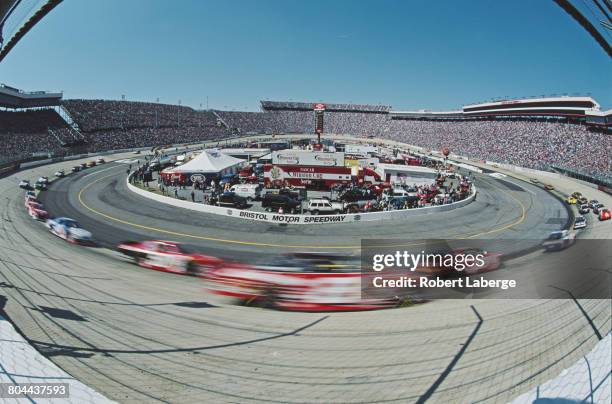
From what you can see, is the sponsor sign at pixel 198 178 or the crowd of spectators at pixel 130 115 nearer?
the sponsor sign at pixel 198 178

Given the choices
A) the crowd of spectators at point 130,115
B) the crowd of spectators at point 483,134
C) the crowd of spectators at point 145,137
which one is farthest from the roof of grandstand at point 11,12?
the crowd of spectators at point 130,115

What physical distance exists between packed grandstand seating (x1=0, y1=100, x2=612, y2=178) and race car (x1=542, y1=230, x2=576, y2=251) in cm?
1792

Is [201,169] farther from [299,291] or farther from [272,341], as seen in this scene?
[272,341]

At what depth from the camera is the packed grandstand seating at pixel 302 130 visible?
108ft

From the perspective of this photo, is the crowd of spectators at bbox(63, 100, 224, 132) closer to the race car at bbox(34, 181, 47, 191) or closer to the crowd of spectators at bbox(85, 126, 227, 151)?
the crowd of spectators at bbox(85, 126, 227, 151)

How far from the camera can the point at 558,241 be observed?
10578 mm

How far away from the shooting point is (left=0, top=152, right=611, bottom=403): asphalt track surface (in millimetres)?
2912

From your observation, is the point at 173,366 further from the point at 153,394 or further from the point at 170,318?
the point at 170,318

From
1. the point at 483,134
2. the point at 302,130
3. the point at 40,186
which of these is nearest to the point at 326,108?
the point at 302,130

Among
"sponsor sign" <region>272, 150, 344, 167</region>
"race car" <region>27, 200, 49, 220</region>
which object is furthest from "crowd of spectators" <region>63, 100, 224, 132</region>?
"race car" <region>27, 200, 49, 220</region>

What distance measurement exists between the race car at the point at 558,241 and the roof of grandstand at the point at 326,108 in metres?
81.9

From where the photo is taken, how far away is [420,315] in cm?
432

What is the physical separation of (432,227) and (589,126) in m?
35.9

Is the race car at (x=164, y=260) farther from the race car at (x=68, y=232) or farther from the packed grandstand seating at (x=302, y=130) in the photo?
the packed grandstand seating at (x=302, y=130)
